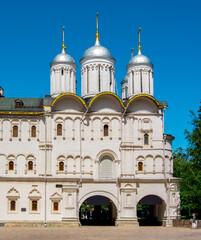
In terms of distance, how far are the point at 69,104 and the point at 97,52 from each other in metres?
7.06

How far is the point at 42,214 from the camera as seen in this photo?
37375 mm

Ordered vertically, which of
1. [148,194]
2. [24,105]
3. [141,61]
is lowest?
[148,194]

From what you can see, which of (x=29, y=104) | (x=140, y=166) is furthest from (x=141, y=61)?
(x=29, y=104)

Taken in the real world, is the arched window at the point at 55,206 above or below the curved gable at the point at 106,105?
below

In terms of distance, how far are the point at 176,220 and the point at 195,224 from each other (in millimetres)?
2771

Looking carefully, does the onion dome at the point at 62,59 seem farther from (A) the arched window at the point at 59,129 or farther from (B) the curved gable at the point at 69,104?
(A) the arched window at the point at 59,129

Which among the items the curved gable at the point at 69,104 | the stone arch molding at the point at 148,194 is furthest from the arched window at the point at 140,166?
the curved gable at the point at 69,104

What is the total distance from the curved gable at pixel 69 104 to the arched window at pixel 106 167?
5265 millimetres

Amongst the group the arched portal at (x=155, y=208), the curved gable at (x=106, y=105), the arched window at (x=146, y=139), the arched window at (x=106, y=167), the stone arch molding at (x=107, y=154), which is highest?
the curved gable at (x=106, y=105)

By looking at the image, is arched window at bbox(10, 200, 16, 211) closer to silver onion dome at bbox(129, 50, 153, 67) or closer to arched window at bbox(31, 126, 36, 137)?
arched window at bbox(31, 126, 36, 137)

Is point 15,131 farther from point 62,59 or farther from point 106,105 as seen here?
point 62,59

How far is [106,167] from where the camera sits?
129ft

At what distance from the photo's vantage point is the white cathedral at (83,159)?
1480 inches

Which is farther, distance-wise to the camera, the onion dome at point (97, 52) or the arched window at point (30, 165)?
the onion dome at point (97, 52)
